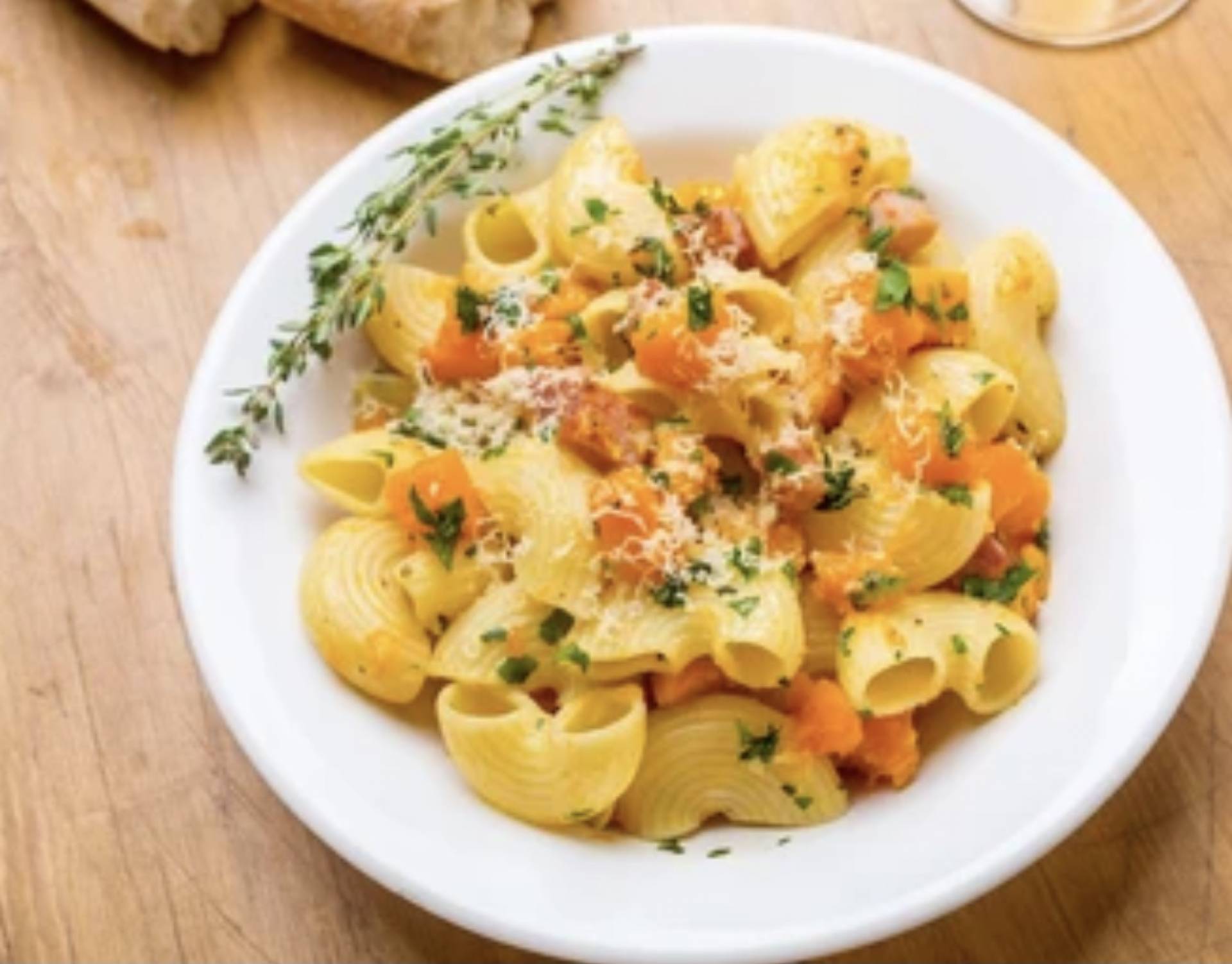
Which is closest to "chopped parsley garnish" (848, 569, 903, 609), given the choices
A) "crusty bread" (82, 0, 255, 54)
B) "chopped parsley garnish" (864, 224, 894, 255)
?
"chopped parsley garnish" (864, 224, 894, 255)

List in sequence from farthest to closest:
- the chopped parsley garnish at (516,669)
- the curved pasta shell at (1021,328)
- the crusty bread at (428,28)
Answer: the crusty bread at (428,28), the curved pasta shell at (1021,328), the chopped parsley garnish at (516,669)

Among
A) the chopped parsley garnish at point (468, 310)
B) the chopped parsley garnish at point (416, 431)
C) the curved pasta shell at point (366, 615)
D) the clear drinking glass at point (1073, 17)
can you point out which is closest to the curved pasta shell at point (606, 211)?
the chopped parsley garnish at point (468, 310)

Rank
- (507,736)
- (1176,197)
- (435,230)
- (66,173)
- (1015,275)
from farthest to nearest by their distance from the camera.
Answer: (66,173)
(1176,197)
(435,230)
(1015,275)
(507,736)

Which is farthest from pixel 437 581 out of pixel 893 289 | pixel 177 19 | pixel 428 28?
pixel 177 19

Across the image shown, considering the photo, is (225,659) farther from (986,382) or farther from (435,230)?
(986,382)

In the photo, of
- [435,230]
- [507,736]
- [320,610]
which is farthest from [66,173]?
[507,736]

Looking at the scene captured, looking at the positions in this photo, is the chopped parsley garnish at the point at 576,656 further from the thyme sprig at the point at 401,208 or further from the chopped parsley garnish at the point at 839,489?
the thyme sprig at the point at 401,208
